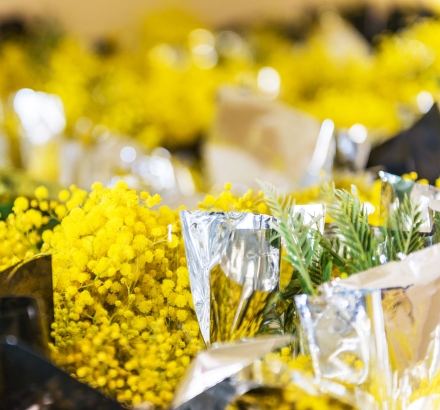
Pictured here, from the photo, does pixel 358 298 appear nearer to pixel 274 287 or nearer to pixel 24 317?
pixel 274 287

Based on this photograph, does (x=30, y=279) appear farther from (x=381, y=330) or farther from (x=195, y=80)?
(x=195, y=80)

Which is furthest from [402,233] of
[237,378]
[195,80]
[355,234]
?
[195,80]

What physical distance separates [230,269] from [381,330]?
10cm

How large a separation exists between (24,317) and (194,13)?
158 centimetres

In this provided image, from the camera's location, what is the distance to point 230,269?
0.37 metres

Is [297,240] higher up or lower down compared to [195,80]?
lower down

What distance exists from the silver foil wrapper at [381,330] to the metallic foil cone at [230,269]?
0.15ft

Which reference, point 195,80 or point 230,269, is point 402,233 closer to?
point 230,269

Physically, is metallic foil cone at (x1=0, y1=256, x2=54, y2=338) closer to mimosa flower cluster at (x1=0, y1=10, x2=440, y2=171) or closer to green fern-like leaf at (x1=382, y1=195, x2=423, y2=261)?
green fern-like leaf at (x1=382, y1=195, x2=423, y2=261)

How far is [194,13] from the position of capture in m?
1.74

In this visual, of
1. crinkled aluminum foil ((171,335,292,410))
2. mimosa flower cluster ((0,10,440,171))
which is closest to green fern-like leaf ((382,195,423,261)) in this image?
crinkled aluminum foil ((171,335,292,410))

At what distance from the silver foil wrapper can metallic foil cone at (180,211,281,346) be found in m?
0.05

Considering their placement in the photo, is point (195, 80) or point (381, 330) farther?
point (195, 80)

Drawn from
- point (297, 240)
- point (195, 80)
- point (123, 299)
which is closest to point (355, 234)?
point (297, 240)
